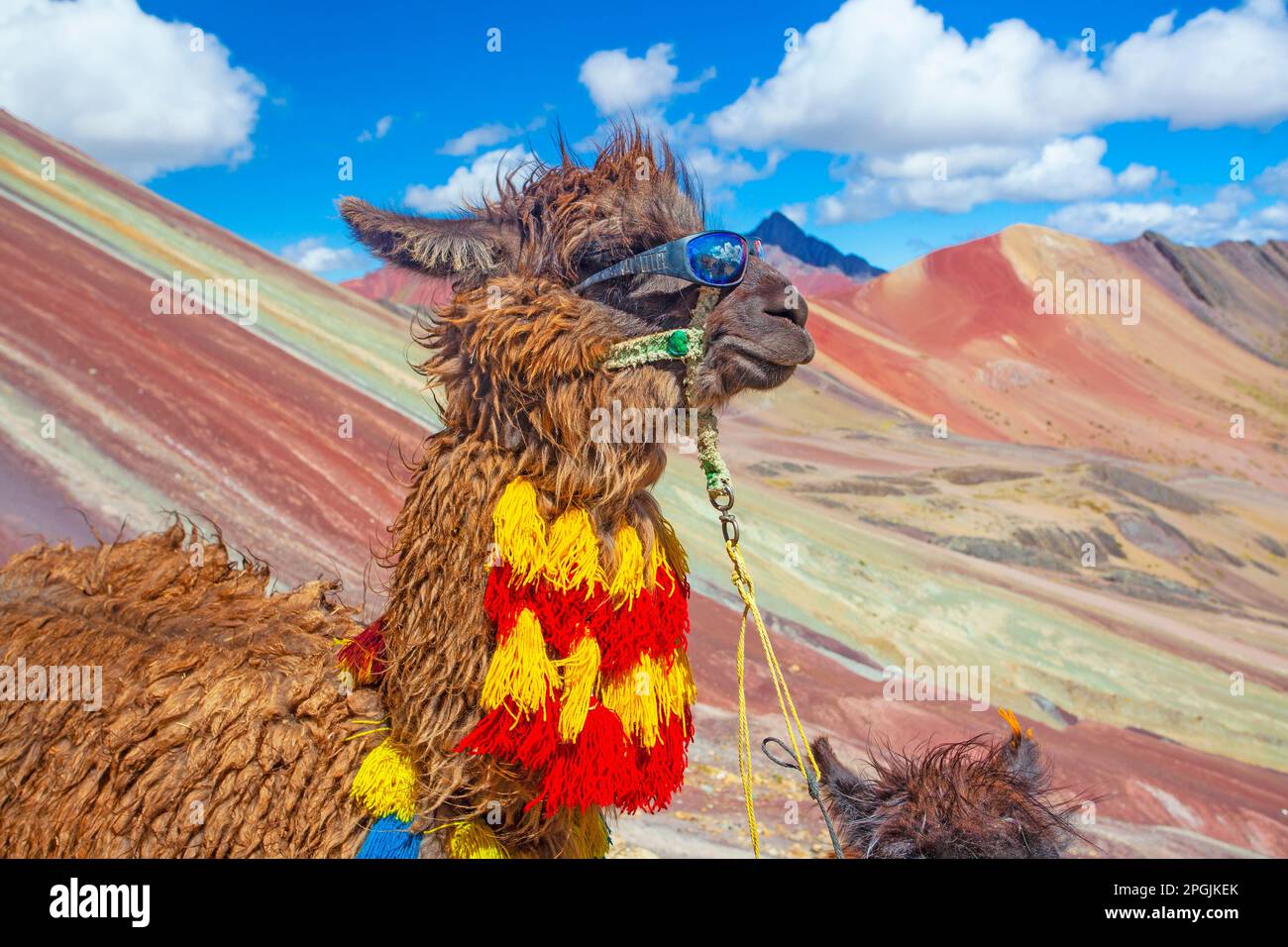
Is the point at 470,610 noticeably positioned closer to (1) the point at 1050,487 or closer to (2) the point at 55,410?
(2) the point at 55,410

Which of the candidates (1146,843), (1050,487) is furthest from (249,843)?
(1050,487)

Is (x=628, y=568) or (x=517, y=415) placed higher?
(x=517, y=415)

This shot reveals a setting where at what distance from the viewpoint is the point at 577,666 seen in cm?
208

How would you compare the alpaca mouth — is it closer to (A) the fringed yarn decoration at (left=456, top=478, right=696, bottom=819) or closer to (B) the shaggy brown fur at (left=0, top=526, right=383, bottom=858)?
(A) the fringed yarn decoration at (left=456, top=478, right=696, bottom=819)

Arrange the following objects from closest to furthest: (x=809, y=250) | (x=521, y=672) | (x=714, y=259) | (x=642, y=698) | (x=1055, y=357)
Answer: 1. (x=521, y=672)
2. (x=642, y=698)
3. (x=714, y=259)
4. (x=1055, y=357)
5. (x=809, y=250)

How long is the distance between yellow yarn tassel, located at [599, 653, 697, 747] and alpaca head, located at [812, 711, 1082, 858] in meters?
0.56

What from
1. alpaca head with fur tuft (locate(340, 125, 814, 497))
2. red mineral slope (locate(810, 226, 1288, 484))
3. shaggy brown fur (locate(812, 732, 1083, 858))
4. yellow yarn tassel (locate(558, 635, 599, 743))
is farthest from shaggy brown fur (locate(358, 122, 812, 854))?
red mineral slope (locate(810, 226, 1288, 484))

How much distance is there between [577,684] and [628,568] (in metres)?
0.31

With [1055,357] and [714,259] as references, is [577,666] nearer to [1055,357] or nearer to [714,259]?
[714,259]

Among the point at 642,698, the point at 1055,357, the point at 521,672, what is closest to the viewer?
the point at 521,672

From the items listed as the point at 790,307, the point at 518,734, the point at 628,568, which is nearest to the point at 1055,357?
the point at 790,307

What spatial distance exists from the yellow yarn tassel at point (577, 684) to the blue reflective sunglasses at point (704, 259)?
3.15 feet

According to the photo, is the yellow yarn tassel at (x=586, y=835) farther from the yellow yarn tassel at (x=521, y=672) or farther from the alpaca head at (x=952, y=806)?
the alpaca head at (x=952, y=806)

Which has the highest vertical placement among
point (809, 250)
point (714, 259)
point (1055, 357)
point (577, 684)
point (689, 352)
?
point (809, 250)
